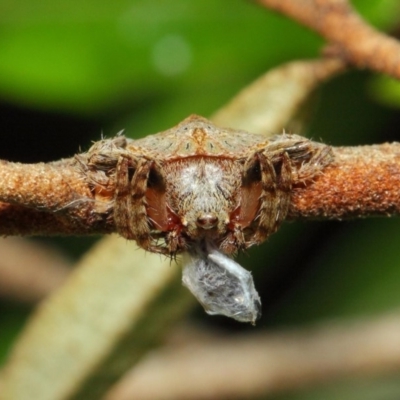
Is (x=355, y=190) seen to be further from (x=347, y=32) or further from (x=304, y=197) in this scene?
(x=347, y=32)

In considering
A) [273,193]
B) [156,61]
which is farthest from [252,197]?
[156,61]

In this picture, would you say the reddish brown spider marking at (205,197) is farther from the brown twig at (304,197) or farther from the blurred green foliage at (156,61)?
the blurred green foliage at (156,61)

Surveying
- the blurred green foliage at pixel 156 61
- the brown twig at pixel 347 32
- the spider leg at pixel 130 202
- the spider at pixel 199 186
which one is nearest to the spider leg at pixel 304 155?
the spider at pixel 199 186

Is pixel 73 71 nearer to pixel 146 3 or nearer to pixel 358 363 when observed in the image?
pixel 146 3

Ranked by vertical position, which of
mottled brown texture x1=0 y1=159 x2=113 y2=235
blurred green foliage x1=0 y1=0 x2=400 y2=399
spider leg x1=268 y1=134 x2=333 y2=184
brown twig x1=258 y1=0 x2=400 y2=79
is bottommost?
mottled brown texture x1=0 y1=159 x2=113 y2=235

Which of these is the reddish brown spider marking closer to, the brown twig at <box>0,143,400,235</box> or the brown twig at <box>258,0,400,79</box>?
Result: the brown twig at <box>0,143,400,235</box>

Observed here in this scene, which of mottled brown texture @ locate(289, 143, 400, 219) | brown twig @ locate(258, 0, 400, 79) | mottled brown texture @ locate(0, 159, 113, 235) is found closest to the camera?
mottled brown texture @ locate(0, 159, 113, 235)

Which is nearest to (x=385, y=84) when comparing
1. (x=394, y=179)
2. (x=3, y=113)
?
(x=394, y=179)

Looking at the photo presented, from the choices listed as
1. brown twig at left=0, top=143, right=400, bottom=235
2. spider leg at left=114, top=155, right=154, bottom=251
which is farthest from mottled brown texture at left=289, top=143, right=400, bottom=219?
spider leg at left=114, top=155, right=154, bottom=251
